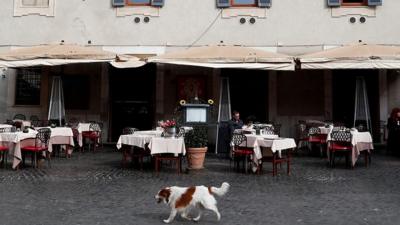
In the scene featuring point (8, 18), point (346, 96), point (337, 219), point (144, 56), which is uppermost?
point (8, 18)

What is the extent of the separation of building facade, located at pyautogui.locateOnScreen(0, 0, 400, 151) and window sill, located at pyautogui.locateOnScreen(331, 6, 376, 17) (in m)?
0.03

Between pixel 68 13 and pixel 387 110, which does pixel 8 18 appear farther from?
pixel 387 110

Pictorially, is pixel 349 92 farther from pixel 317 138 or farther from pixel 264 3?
pixel 264 3

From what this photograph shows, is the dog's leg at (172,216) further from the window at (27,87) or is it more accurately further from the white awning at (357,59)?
the window at (27,87)

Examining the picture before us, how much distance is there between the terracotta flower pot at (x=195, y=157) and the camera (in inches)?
383

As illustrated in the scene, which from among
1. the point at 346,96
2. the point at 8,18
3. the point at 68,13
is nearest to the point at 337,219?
the point at 346,96

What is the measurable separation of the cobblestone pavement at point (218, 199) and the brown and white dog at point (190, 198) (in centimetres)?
24

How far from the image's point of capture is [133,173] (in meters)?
9.45

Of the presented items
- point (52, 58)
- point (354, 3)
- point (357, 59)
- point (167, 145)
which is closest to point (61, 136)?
point (52, 58)

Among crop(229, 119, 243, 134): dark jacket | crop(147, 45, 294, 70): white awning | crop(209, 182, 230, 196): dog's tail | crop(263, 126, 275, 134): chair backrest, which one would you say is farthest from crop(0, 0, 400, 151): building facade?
crop(209, 182, 230, 196): dog's tail

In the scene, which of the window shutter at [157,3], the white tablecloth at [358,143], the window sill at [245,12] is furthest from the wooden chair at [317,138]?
the window shutter at [157,3]

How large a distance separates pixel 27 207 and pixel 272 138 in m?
4.92

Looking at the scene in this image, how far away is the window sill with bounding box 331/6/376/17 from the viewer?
15062 mm

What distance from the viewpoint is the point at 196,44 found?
50.8 ft
